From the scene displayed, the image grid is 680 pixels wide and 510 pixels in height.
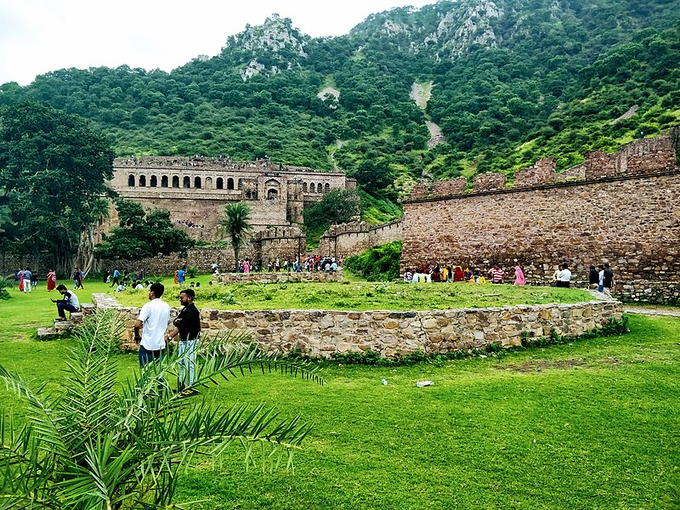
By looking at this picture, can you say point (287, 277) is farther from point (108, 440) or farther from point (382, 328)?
point (108, 440)

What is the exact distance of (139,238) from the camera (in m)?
38.1

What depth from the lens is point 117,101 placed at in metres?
96.9

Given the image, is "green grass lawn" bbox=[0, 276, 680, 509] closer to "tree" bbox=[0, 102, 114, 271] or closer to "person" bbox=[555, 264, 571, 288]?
"person" bbox=[555, 264, 571, 288]

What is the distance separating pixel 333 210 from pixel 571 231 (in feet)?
127

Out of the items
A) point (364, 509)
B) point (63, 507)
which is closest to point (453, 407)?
point (364, 509)

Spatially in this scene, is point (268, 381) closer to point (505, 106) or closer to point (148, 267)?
point (148, 267)

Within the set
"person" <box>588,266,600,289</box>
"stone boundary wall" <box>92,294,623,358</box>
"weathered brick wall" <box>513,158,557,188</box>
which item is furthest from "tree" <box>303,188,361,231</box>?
"stone boundary wall" <box>92,294,623,358</box>

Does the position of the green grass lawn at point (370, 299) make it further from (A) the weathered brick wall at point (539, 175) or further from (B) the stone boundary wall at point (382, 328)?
(A) the weathered brick wall at point (539, 175)

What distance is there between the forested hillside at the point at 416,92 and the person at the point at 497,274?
2975cm

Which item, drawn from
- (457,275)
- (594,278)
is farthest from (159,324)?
(457,275)

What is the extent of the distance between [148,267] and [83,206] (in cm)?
690

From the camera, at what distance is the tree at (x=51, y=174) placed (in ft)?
119

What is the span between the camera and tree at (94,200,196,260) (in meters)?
36.2

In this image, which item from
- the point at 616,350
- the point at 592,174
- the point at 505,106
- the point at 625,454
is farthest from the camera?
the point at 505,106
